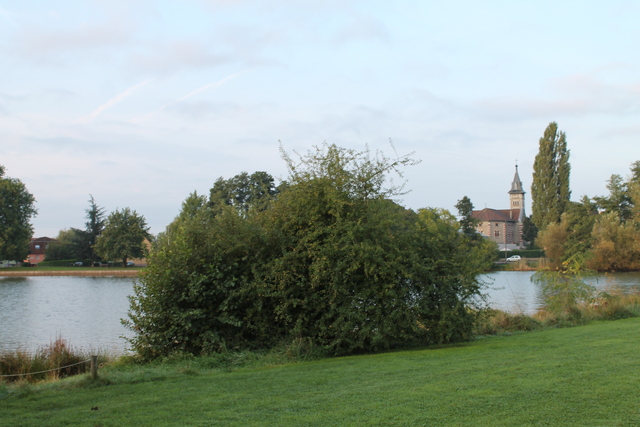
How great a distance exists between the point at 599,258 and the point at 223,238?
53.7 m

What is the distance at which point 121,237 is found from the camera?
82375 millimetres

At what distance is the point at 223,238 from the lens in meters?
14.8

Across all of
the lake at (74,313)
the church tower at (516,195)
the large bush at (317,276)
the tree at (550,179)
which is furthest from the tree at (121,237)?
the church tower at (516,195)

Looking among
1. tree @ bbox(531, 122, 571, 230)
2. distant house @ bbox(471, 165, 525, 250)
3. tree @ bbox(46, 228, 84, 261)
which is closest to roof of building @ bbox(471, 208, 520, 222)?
distant house @ bbox(471, 165, 525, 250)

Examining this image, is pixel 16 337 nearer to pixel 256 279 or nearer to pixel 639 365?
pixel 256 279

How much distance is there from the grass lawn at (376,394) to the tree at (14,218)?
229 feet

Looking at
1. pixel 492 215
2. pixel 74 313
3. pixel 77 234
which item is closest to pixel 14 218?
pixel 77 234

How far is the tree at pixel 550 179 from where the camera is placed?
2768 inches

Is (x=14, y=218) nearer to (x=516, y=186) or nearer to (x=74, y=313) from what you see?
(x=74, y=313)

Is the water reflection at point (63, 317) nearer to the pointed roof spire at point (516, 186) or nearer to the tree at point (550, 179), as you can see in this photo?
the tree at point (550, 179)

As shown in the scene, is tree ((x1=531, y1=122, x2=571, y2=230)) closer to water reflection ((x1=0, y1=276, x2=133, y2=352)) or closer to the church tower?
water reflection ((x1=0, y1=276, x2=133, y2=352))

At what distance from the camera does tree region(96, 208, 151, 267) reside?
82.4 metres

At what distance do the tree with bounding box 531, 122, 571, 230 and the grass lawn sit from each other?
63935 mm

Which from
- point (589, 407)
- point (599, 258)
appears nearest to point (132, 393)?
point (589, 407)
